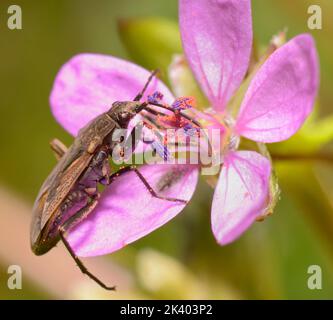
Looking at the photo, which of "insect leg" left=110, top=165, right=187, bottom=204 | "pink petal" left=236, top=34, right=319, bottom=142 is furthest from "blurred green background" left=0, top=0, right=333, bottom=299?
"insect leg" left=110, top=165, right=187, bottom=204

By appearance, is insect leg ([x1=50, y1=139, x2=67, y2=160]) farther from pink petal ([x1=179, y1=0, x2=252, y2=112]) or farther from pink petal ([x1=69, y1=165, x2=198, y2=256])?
pink petal ([x1=179, y1=0, x2=252, y2=112])

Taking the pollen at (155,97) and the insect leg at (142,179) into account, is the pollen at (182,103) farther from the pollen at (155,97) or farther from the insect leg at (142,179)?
the insect leg at (142,179)

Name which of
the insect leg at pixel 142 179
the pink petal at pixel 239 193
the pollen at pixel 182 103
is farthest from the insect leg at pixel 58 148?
the pink petal at pixel 239 193

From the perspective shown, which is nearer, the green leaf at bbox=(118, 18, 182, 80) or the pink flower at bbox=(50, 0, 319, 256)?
the pink flower at bbox=(50, 0, 319, 256)

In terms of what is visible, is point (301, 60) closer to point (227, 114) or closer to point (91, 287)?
point (227, 114)

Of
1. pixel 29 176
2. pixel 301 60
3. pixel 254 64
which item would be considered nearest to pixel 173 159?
pixel 254 64

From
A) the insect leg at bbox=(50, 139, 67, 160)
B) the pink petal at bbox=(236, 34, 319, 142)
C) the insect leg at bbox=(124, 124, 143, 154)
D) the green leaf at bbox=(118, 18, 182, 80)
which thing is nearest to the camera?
the pink petal at bbox=(236, 34, 319, 142)

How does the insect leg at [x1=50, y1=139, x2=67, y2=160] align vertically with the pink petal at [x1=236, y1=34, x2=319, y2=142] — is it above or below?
below
